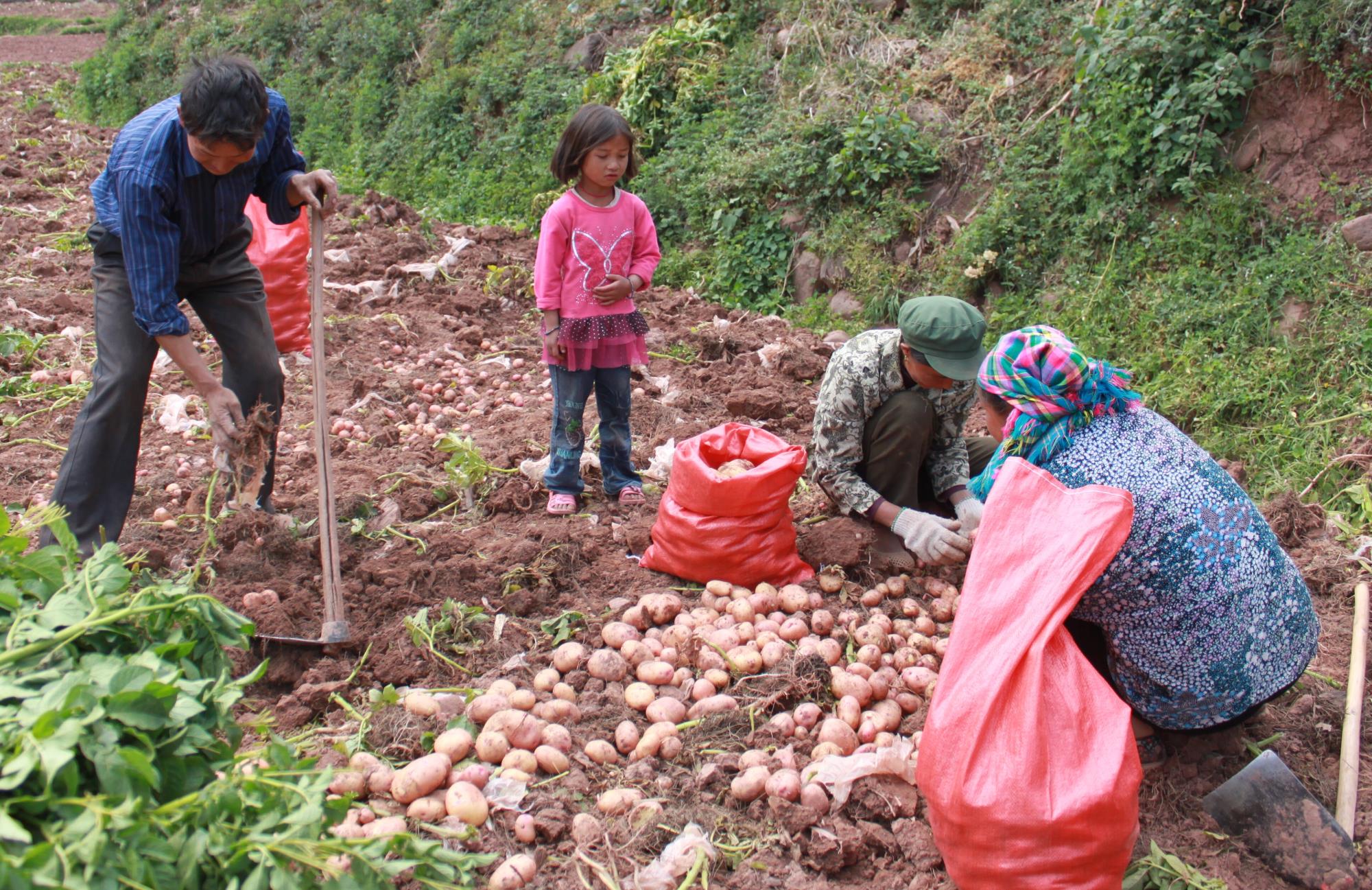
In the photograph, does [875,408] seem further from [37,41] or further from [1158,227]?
[37,41]

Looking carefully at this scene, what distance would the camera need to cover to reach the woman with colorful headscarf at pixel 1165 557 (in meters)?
2.08

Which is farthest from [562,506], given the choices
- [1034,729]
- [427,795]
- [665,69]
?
[665,69]

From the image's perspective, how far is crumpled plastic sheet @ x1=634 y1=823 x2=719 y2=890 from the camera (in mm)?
2027

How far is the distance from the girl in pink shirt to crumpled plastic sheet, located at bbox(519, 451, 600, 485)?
209 millimetres

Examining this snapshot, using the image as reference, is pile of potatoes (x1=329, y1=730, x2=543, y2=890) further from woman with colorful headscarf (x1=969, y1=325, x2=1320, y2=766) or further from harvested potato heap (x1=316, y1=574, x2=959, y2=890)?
woman with colorful headscarf (x1=969, y1=325, x2=1320, y2=766)

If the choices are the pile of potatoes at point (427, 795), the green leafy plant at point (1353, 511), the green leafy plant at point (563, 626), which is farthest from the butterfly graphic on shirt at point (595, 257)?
the green leafy plant at point (1353, 511)

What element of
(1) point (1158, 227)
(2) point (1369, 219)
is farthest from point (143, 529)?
(2) point (1369, 219)

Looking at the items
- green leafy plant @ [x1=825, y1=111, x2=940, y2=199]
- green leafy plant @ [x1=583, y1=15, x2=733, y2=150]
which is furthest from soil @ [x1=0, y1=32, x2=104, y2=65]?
green leafy plant @ [x1=825, y1=111, x2=940, y2=199]

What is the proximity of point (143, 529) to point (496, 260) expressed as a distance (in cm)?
407

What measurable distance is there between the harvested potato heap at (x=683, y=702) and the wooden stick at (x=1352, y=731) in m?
0.90

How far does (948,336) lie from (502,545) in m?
1.60

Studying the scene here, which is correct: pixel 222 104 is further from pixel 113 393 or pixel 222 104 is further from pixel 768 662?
pixel 768 662

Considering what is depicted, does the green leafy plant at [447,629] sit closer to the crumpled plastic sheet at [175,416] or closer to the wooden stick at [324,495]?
the wooden stick at [324,495]

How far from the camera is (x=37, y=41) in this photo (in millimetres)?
22359
